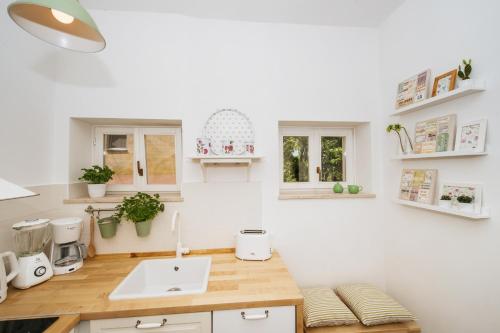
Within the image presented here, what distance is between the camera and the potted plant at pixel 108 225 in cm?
154

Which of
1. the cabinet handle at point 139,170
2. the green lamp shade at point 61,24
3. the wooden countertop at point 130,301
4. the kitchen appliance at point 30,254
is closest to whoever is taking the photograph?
the green lamp shade at point 61,24

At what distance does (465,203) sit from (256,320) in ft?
4.04

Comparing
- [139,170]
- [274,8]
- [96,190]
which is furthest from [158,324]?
[274,8]

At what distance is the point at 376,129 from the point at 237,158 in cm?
122

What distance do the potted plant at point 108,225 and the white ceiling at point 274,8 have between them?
1.56m

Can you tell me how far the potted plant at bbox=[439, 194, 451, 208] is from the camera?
47.9 inches

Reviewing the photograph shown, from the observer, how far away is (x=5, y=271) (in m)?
1.11

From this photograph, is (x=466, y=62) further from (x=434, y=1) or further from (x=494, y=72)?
(x=434, y=1)

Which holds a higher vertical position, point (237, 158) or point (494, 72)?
point (494, 72)

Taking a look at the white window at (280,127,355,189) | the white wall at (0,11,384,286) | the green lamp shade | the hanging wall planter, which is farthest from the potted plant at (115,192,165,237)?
the white window at (280,127,355,189)

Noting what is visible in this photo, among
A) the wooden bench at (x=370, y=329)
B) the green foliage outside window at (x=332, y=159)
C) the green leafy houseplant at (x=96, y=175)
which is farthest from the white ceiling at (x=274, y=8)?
the wooden bench at (x=370, y=329)

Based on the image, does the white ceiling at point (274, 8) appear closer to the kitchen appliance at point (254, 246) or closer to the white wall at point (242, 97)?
the white wall at point (242, 97)

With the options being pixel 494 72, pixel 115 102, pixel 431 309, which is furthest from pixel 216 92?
pixel 431 309

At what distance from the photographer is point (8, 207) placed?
1.23m
